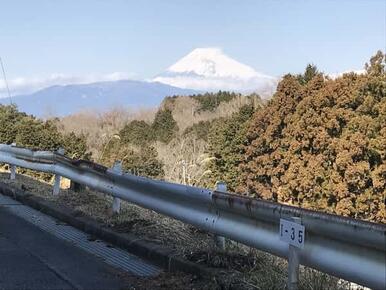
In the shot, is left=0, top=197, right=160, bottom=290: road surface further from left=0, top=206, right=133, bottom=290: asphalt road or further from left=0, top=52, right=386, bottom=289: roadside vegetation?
left=0, top=52, right=386, bottom=289: roadside vegetation

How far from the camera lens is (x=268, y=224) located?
4.44 m

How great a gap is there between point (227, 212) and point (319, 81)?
2890 cm

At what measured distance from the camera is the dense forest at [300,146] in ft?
86.9

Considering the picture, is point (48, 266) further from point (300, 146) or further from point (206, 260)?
point (300, 146)

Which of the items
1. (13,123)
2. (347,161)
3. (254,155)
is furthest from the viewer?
(254,155)

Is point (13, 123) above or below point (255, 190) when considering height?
above

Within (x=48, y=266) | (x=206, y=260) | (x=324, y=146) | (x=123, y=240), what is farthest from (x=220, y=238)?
(x=324, y=146)

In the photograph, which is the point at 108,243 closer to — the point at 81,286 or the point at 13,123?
the point at 81,286

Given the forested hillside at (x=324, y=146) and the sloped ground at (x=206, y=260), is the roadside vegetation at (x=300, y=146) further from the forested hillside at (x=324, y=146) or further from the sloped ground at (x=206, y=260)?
the sloped ground at (x=206, y=260)

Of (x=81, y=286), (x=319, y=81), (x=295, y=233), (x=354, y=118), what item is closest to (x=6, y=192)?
(x=81, y=286)

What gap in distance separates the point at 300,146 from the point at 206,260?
26638 mm

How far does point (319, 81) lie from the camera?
32656 mm

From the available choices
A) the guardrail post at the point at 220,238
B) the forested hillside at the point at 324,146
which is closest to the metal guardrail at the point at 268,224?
the guardrail post at the point at 220,238

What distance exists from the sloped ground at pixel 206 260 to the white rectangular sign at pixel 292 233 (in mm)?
484
